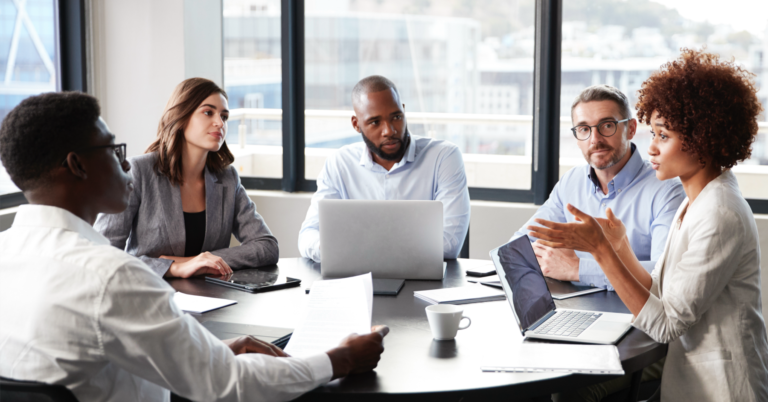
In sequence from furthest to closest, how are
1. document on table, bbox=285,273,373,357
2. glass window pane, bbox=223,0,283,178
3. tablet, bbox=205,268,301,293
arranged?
1. glass window pane, bbox=223,0,283,178
2. tablet, bbox=205,268,301,293
3. document on table, bbox=285,273,373,357

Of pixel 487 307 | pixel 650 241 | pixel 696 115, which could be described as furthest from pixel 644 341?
pixel 650 241

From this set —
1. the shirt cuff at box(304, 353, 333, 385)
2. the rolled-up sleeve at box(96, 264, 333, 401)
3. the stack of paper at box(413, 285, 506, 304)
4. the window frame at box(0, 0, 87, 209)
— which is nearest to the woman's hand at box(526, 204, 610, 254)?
the stack of paper at box(413, 285, 506, 304)

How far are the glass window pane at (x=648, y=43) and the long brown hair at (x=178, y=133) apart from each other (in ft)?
7.23

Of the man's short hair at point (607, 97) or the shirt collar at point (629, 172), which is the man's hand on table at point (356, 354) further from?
the man's short hair at point (607, 97)

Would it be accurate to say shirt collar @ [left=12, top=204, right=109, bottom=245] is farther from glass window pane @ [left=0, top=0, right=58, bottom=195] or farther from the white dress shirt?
glass window pane @ [left=0, top=0, right=58, bottom=195]

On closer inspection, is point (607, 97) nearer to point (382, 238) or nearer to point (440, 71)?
point (382, 238)

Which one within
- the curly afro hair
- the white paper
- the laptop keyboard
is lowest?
the white paper

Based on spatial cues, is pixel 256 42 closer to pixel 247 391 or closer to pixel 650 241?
pixel 650 241

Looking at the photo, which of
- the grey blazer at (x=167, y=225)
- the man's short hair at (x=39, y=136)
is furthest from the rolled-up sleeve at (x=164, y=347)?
the grey blazer at (x=167, y=225)

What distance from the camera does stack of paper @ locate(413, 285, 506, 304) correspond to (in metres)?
1.78

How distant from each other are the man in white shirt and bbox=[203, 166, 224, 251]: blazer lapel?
122 centimetres

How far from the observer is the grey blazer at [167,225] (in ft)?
7.24

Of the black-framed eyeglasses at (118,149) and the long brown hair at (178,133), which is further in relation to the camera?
the long brown hair at (178,133)

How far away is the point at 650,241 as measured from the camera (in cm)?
223
